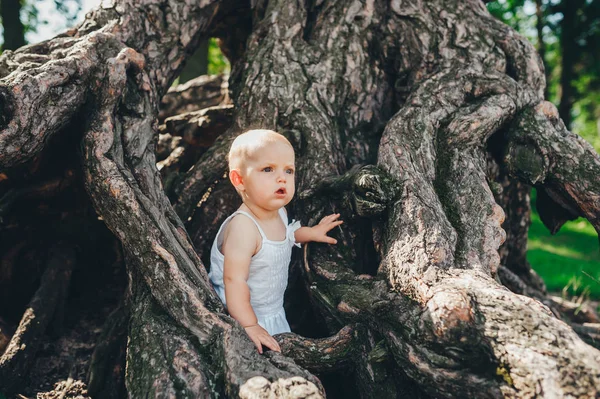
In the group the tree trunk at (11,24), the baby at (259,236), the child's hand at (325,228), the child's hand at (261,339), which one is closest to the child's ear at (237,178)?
the baby at (259,236)

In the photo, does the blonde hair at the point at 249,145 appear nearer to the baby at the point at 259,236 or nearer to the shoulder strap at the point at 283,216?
the baby at the point at 259,236

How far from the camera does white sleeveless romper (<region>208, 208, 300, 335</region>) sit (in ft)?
10.4

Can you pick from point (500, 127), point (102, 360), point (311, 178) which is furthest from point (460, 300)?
point (102, 360)

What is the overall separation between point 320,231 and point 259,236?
0.40m

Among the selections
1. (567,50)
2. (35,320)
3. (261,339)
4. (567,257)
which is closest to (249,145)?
(261,339)

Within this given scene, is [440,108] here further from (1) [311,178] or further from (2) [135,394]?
(2) [135,394]

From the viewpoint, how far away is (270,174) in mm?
2998

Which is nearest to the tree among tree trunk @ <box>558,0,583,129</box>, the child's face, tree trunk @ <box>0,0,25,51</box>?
the child's face

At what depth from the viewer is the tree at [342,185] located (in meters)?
2.25

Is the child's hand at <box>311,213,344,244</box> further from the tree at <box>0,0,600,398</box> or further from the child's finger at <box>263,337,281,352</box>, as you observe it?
the child's finger at <box>263,337,281,352</box>

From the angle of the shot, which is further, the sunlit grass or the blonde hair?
the sunlit grass

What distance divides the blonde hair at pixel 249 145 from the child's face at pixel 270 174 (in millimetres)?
24

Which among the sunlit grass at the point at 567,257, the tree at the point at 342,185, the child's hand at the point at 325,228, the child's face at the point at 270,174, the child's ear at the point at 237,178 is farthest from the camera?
the sunlit grass at the point at 567,257

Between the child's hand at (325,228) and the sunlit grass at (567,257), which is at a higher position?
the sunlit grass at (567,257)
